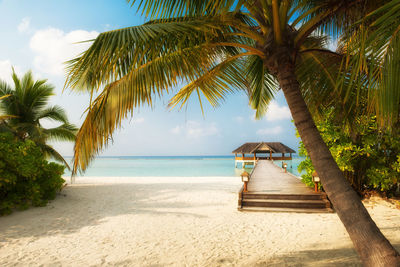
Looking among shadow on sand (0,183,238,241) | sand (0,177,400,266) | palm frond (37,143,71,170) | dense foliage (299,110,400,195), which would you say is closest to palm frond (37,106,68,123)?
palm frond (37,143,71,170)

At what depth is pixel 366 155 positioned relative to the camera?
6.86 meters

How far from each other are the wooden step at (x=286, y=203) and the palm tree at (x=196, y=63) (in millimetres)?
4597

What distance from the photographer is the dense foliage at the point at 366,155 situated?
243 inches

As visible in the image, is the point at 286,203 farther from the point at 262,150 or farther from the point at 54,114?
the point at 262,150

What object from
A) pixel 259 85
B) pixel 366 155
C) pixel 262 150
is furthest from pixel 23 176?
pixel 262 150

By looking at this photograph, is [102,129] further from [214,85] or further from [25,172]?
[25,172]

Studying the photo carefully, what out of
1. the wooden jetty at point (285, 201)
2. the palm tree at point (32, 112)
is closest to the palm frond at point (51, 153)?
the palm tree at point (32, 112)

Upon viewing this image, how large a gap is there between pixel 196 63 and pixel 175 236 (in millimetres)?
3737

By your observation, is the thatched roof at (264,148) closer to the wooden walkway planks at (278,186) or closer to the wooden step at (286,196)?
the wooden walkway planks at (278,186)

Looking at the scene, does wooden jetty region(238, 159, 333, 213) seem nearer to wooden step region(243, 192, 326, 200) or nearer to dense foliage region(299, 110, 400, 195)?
wooden step region(243, 192, 326, 200)

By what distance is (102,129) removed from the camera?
2.89 metres

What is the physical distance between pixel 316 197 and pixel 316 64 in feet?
14.8

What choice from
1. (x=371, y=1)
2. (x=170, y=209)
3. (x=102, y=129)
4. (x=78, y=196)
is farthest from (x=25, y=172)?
(x=371, y=1)

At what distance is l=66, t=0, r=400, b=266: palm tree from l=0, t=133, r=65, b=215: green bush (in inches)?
166
